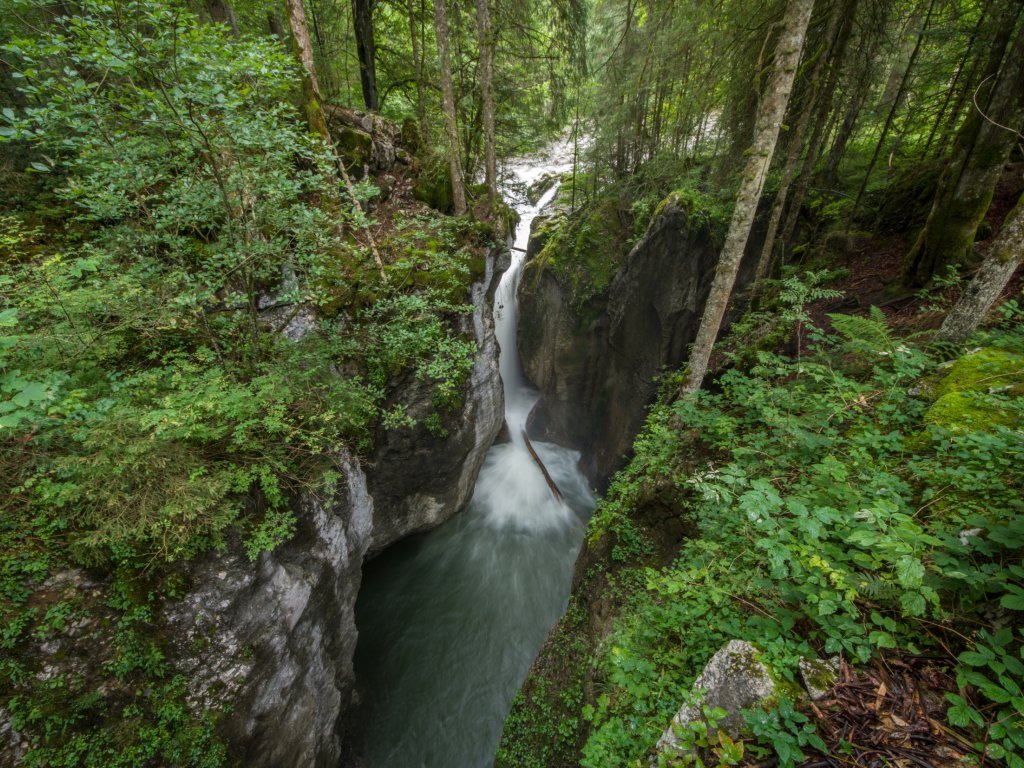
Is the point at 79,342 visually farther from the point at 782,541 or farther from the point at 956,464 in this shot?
the point at 956,464

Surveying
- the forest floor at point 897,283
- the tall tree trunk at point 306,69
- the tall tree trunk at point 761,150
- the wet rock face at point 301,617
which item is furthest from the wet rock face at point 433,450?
the forest floor at point 897,283

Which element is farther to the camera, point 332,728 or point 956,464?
point 332,728

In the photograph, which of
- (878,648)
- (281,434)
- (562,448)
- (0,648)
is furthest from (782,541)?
(562,448)

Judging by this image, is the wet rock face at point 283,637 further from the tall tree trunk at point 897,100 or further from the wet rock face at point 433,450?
the tall tree trunk at point 897,100

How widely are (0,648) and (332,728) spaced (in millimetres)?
4324

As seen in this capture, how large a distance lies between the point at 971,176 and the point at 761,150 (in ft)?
11.9

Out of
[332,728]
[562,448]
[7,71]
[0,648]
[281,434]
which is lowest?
[562,448]

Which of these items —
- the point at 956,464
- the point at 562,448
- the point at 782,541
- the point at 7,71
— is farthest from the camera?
the point at 562,448

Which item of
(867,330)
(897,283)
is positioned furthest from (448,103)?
(897,283)

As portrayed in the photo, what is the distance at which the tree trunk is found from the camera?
13.1 ft

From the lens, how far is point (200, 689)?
3840mm

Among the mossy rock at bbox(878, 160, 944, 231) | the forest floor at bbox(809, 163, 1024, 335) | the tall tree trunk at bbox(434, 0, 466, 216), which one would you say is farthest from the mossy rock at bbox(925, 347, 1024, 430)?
the tall tree trunk at bbox(434, 0, 466, 216)

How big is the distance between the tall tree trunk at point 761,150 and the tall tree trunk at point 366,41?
35.6ft

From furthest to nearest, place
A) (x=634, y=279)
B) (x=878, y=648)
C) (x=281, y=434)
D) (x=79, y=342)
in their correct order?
(x=634, y=279) → (x=281, y=434) → (x=79, y=342) → (x=878, y=648)
